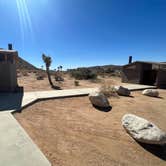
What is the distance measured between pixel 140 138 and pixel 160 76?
14331 mm

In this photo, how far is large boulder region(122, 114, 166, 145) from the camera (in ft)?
13.9

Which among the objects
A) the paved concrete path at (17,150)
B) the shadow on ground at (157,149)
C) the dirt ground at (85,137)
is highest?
the paved concrete path at (17,150)

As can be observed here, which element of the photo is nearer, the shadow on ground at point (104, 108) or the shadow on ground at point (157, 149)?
the shadow on ground at point (157, 149)

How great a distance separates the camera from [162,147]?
173 inches

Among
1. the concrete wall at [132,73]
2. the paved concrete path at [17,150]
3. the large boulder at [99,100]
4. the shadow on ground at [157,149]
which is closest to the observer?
the paved concrete path at [17,150]

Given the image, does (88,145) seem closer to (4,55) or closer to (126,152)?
(126,152)

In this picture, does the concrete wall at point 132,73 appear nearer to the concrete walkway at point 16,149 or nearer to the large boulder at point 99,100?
the large boulder at point 99,100

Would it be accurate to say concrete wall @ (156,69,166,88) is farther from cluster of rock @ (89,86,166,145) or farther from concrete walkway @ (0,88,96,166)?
concrete walkway @ (0,88,96,166)

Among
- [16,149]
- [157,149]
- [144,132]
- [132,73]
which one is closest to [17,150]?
[16,149]

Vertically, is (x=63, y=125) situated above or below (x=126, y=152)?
above

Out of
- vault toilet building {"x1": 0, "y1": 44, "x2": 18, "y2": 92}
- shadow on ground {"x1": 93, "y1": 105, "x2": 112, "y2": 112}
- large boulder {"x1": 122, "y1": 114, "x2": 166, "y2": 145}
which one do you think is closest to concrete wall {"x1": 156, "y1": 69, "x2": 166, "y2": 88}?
shadow on ground {"x1": 93, "y1": 105, "x2": 112, "y2": 112}

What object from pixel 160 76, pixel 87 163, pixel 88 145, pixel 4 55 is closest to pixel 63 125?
pixel 88 145

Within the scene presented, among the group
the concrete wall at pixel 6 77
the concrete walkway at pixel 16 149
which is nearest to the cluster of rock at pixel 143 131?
the concrete walkway at pixel 16 149

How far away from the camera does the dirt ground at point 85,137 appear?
351 centimetres
